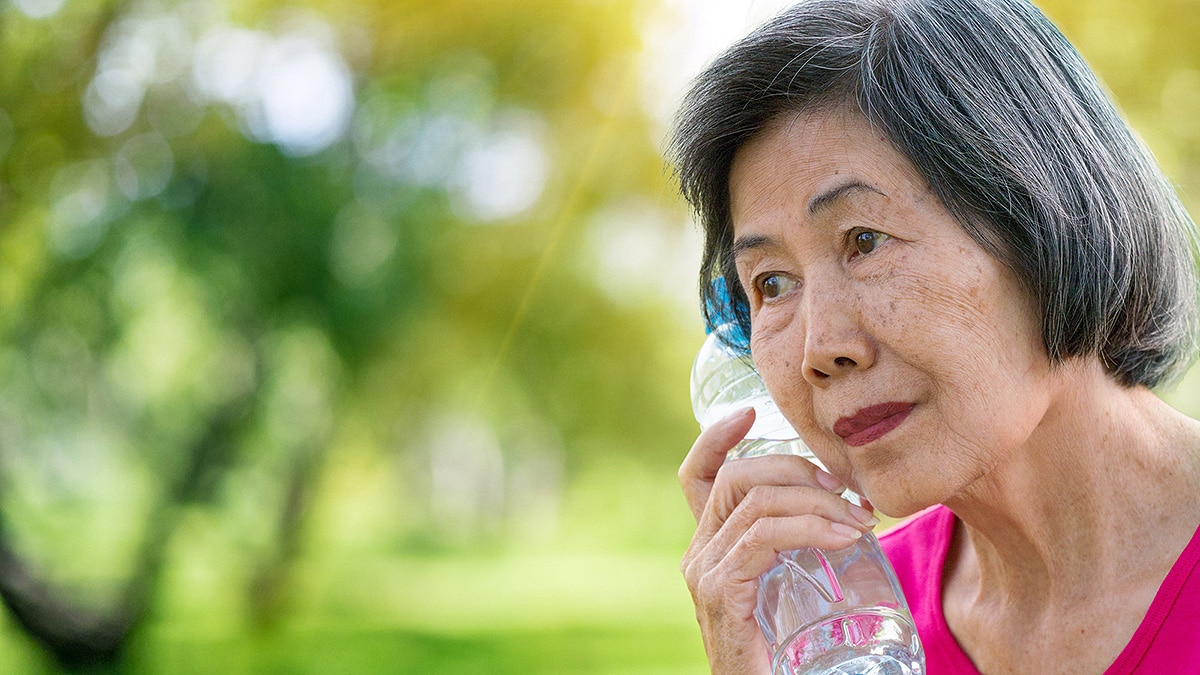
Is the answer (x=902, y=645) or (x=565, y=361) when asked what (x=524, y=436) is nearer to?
(x=565, y=361)

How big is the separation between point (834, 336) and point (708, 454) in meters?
0.45

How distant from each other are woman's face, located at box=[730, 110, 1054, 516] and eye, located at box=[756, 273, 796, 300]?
0.15 ft

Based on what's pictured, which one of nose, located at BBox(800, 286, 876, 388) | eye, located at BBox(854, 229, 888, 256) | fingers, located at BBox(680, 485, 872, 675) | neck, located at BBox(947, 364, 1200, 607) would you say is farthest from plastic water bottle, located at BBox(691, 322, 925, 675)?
eye, located at BBox(854, 229, 888, 256)

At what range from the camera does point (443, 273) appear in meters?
10.6

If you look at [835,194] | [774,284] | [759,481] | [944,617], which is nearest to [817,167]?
[835,194]

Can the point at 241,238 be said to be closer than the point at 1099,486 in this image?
No

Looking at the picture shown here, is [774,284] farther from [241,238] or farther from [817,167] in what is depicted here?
[241,238]

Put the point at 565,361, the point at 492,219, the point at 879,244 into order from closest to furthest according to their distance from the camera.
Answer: the point at 879,244 → the point at 492,219 → the point at 565,361

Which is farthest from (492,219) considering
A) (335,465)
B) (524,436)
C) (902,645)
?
(524,436)

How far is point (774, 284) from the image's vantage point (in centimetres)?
150

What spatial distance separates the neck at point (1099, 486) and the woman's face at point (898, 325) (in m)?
0.09

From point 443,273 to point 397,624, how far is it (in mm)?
7569

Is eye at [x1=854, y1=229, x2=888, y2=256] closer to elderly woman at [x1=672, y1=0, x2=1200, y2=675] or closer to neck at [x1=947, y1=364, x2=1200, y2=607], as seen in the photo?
elderly woman at [x1=672, y1=0, x2=1200, y2=675]

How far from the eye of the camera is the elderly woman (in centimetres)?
133
